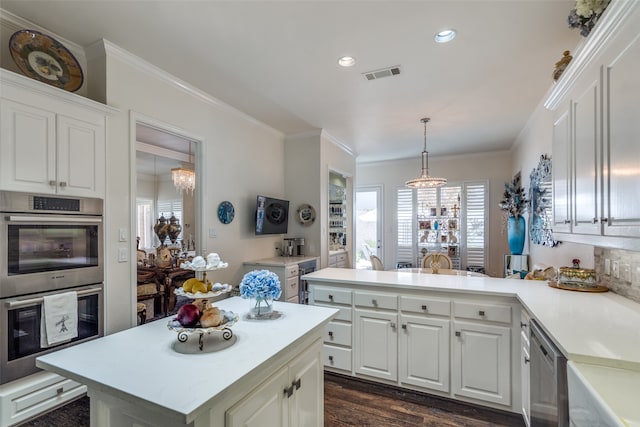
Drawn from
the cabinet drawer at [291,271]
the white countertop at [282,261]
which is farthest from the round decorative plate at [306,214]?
the cabinet drawer at [291,271]

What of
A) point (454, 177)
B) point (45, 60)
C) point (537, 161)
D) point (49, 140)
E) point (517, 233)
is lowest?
point (517, 233)

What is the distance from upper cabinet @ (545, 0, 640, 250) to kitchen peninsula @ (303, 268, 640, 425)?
486 mm

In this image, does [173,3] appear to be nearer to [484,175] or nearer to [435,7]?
[435,7]

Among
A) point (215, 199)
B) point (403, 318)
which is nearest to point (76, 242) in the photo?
point (215, 199)

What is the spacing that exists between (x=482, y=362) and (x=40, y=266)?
10.4 feet

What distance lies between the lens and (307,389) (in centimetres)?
156

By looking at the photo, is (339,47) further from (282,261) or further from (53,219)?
(282,261)

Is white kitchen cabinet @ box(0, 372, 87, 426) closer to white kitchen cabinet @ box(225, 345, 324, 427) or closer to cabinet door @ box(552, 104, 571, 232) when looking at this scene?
white kitchen cabinet @ box(225, 345, 324, 427)

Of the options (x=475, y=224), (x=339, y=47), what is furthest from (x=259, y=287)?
(x=475, y=224)

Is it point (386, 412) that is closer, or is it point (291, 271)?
point (386, 412)

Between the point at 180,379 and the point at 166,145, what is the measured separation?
16.8 feet

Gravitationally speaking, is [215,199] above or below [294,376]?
above

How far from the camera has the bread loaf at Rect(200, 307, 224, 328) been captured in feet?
4.13

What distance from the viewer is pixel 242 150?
403 centimetres
